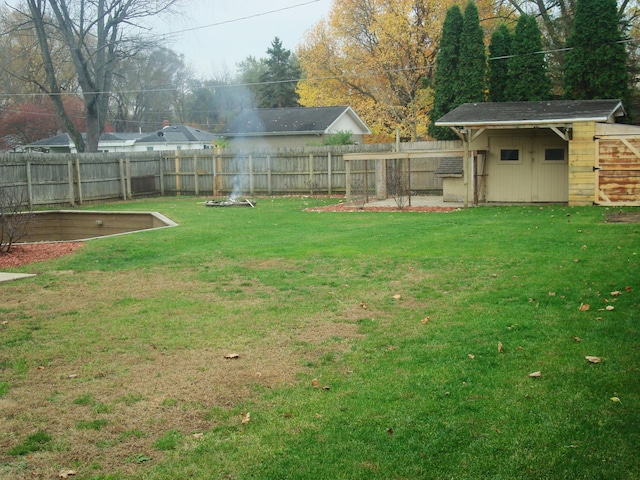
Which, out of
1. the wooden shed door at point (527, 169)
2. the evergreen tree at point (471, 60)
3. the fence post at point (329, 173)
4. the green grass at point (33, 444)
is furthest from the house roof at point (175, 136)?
the green grass at point (33, 444)

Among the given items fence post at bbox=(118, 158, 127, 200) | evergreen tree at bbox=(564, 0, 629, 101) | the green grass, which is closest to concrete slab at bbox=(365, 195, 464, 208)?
evergreen tree at bbox=(564, 0, 629, 101)

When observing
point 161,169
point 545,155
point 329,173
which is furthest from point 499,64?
point 161,169

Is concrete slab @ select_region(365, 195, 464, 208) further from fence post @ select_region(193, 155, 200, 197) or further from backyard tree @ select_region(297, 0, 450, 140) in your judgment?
backyard tree @ select_region(297, 0, 450, 140)

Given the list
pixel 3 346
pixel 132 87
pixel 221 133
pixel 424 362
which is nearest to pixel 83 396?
A: pixel 3 346

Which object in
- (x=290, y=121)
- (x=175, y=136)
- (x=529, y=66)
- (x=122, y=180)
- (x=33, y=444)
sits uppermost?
(x=529, y=66)

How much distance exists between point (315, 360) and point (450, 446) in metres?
2.06

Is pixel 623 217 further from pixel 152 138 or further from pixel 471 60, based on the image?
pixel 152 138

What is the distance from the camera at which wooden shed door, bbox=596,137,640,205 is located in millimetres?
17516

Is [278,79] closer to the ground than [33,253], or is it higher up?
higher up

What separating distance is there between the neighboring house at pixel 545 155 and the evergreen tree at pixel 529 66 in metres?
5.99

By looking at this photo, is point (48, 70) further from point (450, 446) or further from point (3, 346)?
point (450, 446)

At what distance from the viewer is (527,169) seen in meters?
20.0

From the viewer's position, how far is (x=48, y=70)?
111ft

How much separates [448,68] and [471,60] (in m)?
1.23
